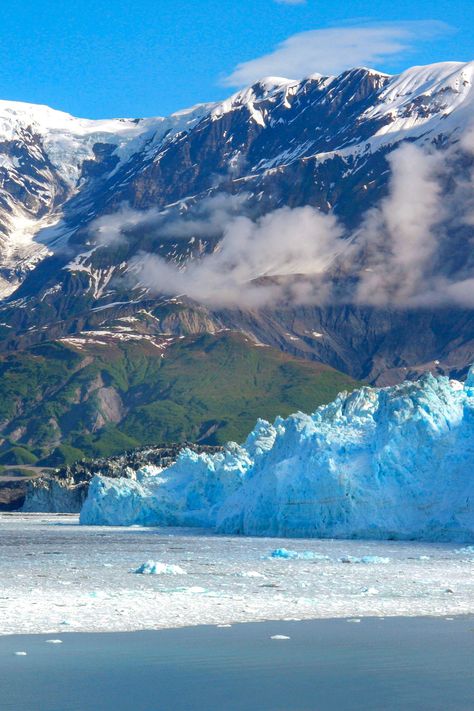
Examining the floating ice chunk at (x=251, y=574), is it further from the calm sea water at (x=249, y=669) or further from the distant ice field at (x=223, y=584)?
the calm sea water at (x=249, y=669)

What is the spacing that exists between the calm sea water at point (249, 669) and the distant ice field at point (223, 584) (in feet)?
9.42

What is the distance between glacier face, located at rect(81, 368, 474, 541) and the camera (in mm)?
81062

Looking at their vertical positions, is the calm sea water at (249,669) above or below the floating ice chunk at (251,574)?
below

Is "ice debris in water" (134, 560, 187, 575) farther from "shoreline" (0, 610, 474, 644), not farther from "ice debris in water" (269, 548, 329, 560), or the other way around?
"shoreline" (0, 610, 474, 644)

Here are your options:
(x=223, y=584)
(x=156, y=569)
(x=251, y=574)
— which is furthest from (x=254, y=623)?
(x=251, y=574)

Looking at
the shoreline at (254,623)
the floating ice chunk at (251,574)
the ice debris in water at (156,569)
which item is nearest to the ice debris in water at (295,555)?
the floating ice chunk at (251,574)

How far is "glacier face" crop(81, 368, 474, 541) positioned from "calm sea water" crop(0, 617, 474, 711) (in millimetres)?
45915

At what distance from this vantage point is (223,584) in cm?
4944

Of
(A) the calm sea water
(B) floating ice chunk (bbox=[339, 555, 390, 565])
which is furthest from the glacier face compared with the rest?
(A) the calm sea water

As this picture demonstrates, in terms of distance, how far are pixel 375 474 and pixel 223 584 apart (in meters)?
36.2

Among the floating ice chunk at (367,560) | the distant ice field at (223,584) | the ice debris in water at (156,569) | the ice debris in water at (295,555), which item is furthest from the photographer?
the ice debris in water at (295,555)

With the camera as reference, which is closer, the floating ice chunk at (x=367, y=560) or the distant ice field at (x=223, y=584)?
the distant ice field at (x=223, y=584)

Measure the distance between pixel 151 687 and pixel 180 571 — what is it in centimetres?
2842

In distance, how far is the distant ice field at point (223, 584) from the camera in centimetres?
3806
